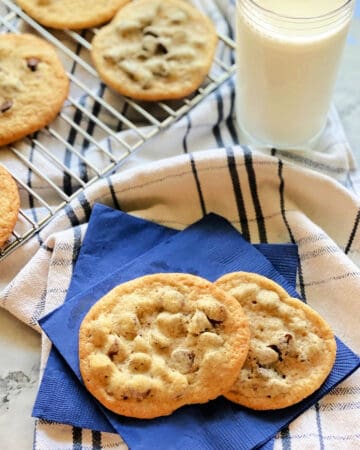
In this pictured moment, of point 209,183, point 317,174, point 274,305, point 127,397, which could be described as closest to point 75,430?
point 127,397

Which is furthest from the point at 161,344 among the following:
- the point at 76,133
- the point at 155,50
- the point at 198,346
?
the point at 155,50

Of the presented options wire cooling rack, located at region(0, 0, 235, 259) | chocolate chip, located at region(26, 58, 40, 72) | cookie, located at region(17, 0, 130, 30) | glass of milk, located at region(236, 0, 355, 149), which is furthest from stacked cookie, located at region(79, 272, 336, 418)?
cookie, located at region(17, 0, 130, 30)

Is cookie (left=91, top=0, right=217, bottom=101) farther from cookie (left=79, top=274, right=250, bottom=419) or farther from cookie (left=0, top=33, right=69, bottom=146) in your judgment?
cookie (left=79, top=274, right=250, bottom=419)

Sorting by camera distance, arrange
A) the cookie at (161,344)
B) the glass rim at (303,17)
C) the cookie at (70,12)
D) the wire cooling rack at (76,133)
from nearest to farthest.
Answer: the cookie at (161,344) < the glass rim at (303,17) < the wire cooling rack at (76,133) < the cookie at (70,12)

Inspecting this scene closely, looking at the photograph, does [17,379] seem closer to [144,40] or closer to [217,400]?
[217,400]

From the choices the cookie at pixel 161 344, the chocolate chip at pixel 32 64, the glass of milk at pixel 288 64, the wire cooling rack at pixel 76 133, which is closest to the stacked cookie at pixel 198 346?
the cookie at pixel 161 344

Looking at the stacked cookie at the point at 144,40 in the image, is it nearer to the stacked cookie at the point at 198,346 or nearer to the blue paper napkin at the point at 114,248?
the blue paper napkin at the point at 114,248
